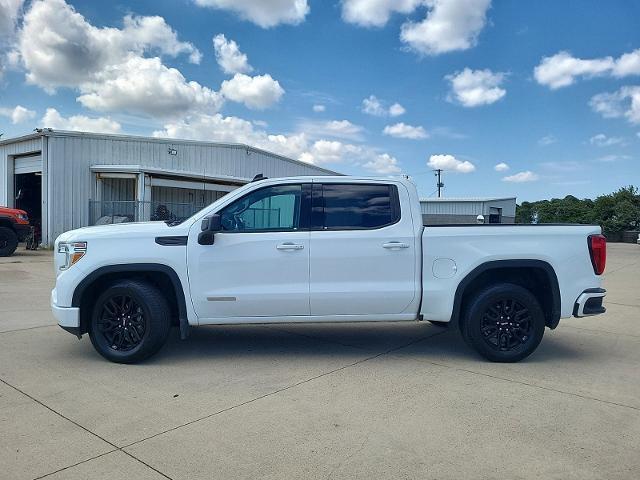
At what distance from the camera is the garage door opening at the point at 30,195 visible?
21914 mm

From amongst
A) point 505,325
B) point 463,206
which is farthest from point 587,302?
point 463,206

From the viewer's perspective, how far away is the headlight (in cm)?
516

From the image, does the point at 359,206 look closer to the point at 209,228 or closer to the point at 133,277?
the point at 209,228

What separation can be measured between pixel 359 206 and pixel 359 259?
22.8 inches

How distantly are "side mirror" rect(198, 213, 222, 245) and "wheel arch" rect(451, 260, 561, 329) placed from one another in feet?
8.25

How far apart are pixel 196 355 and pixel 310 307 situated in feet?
4.62

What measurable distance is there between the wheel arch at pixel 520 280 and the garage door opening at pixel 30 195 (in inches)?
781

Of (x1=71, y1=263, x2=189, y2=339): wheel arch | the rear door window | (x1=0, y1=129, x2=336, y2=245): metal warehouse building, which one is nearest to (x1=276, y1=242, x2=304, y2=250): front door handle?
the rear door window

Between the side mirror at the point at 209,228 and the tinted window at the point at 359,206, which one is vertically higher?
the tinted window at the point at 359,206

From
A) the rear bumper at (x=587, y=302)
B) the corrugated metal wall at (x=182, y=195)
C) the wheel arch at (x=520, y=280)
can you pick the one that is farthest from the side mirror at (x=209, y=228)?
the corrugated metal wall at (x=182, y=195)

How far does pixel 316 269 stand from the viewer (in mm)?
5254

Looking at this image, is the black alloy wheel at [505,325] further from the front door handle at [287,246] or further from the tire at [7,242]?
the tire at [7,242]

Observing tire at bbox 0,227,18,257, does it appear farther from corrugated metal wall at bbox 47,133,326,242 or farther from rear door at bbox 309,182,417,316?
rear door at bbox 309,182,417,316

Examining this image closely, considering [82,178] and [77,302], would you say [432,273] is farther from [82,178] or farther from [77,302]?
[82,178]
